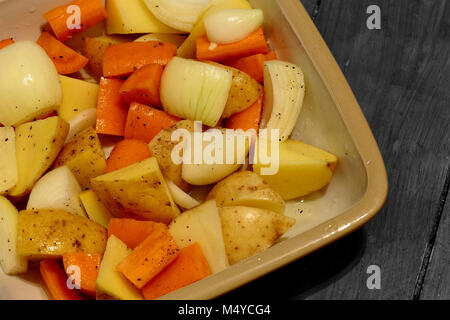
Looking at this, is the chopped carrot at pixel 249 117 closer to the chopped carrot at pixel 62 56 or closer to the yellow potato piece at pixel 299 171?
the yellow potato piece at pixel 299 171

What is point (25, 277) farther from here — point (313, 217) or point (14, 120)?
point (313, 217)

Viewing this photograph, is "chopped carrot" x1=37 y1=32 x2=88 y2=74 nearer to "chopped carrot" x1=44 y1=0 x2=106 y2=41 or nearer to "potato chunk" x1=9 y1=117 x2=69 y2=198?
"chopped carrot" x1=44 y1=0 x2=106 y2=41

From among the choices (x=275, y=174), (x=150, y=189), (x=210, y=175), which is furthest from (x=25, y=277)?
(x=275, y=174)

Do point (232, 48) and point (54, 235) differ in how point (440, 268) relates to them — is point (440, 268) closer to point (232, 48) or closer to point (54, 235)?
point (232, 48)

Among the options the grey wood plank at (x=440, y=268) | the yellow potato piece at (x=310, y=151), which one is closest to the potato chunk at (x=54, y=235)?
the yellow potato piece at (x=310, y=151)

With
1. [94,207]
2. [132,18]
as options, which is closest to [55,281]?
[94,207]
